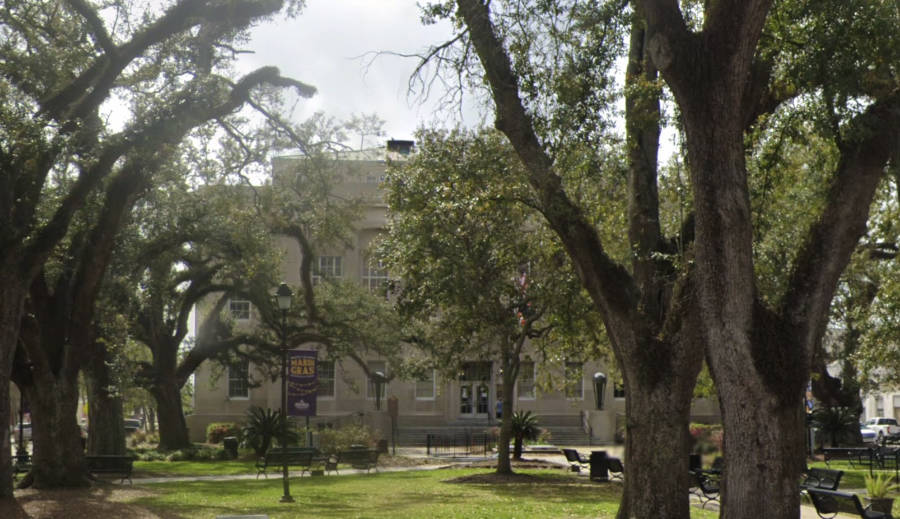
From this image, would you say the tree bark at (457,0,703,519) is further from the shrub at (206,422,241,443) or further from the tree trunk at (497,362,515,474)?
the shrub at (206,422,241,443)

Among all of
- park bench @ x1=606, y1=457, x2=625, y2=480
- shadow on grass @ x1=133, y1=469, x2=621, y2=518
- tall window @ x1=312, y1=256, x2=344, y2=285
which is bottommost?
shadow on grass @ x1=133, y1=469, x2=621, y2=518

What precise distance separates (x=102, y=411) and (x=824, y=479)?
2069 centimetres

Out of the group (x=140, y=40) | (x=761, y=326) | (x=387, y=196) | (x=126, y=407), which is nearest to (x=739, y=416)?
(x=761, y=326)

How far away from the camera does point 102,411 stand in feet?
96.8

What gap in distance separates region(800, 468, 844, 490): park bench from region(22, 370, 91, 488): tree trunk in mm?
15168

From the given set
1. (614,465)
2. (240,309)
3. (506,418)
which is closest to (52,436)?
(506,418)

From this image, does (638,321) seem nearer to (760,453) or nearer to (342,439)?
(760,453)

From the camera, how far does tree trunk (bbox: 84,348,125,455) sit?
29.1 metres

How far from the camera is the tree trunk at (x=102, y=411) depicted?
2909 cm

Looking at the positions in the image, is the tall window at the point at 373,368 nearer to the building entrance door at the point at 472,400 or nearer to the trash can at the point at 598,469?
the building entrance door at the point at 472,400

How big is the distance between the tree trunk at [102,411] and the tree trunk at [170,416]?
981 cm

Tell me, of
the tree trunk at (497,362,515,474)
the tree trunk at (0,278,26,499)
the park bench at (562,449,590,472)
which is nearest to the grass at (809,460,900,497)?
the park bench at (562,449,590,472)

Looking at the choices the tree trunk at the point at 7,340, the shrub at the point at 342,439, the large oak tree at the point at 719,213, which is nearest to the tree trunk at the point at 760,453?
the large oak tree at the point at 719,213

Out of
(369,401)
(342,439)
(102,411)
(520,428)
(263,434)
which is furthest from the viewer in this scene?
(369,401)
